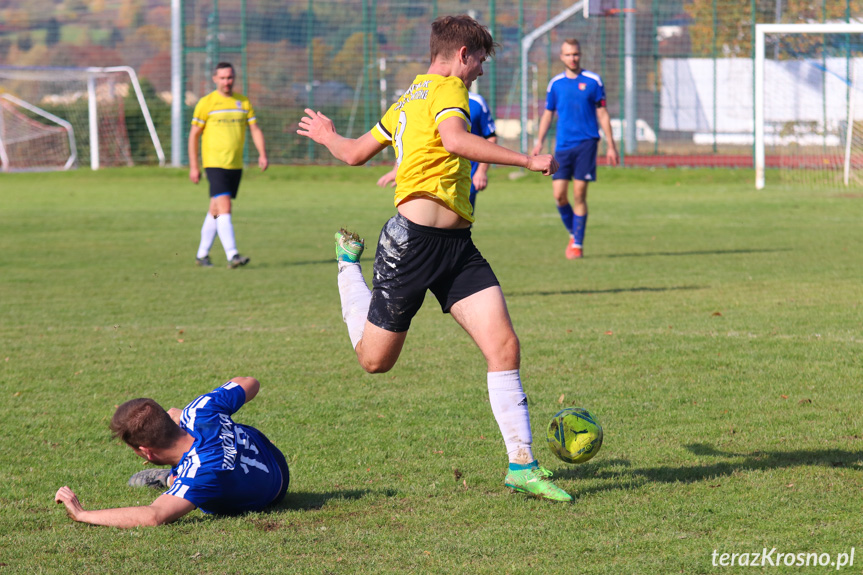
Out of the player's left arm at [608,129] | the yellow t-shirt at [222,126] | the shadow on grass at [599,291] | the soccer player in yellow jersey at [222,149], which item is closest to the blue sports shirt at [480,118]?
the shadow on grass at [599,291]

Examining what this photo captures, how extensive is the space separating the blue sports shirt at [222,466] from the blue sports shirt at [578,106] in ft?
29.3

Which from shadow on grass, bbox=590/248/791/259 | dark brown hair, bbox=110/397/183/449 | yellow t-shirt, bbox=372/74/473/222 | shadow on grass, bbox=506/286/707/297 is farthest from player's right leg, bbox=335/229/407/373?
shadow on grass, bbox=590/248/791/259

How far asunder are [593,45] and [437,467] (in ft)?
90.5

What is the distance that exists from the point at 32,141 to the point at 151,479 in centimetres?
3110

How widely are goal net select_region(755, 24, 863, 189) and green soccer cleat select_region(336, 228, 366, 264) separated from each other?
20.5 metres

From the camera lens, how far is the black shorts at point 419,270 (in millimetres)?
4496

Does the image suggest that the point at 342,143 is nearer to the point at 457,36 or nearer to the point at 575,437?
the point at 457,36

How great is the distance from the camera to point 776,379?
642cm

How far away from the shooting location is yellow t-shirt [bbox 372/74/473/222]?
4.45 m

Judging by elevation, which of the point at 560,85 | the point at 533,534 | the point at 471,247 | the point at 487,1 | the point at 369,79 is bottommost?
the point at 533,534

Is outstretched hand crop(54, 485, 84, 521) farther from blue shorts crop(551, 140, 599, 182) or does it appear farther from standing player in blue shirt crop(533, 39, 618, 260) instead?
blue shorts crop(551, 140, 599, 182)

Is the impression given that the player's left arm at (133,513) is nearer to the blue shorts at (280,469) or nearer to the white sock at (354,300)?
the blue shorts at (280,469)

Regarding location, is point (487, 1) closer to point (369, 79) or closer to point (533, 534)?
point (369, 79)

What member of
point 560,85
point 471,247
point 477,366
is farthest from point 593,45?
point 471,247
